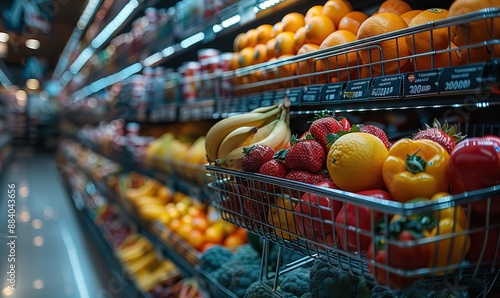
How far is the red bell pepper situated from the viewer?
687 millimetres

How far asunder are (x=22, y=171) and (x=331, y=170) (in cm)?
862

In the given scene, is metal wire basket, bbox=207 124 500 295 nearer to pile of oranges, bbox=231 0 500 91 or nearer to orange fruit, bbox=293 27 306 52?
pile of oranges, bbox=231 0 500 91

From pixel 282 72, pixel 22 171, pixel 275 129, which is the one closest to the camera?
pixel 275 129

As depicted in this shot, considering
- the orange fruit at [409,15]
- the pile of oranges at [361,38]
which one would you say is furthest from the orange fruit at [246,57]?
the orange fruit at [409,15]

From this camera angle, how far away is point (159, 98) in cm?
293

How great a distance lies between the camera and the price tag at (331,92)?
3.55 ft

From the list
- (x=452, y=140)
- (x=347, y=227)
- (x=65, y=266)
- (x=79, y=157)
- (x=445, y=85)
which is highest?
(x=445, y=85)

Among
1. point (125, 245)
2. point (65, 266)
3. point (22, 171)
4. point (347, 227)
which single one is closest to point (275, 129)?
point (347, 227)

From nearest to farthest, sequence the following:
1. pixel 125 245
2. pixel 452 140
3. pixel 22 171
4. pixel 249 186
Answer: pixel 452 140 → pixel 249 186 → pixel 125 245 → pixel 22 171

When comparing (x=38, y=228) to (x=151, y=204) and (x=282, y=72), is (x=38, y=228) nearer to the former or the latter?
(x=151, y=204)

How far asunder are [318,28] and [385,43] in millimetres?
382

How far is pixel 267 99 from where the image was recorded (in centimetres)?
147

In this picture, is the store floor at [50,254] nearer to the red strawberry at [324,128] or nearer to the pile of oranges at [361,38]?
the pile of oranges at [361,38]

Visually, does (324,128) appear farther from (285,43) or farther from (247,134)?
(285,43)
